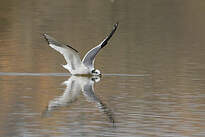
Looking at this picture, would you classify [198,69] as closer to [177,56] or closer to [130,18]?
[177,56]

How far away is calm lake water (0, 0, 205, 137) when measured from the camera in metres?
14.2

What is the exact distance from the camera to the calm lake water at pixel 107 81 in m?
14.2

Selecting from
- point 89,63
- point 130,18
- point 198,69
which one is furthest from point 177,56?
point 130,18

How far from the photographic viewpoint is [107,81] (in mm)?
19484

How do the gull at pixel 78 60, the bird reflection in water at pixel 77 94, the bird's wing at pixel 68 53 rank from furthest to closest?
the gull at pixel 78 60 → the bird's wing at pixel 68 53 → the bird reflection in water at pixel 77 94

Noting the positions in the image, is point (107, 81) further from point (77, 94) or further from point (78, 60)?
point (77, 94)

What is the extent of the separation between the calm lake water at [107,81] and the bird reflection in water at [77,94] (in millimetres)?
19

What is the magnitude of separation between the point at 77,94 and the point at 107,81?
6.21 feet

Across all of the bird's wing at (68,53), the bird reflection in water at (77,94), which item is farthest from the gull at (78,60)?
the bird reflection in water at (77,94)

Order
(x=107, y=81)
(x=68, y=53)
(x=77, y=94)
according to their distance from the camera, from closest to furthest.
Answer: (x=77, y=94), (x=107, y=81), (x=68, y=53)

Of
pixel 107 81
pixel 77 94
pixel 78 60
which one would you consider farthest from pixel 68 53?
pixel 77 94

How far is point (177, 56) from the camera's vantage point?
24594 millimetres

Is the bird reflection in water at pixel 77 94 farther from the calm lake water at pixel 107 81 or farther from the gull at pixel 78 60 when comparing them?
the gull at pixel 78 60

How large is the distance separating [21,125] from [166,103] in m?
3.76
